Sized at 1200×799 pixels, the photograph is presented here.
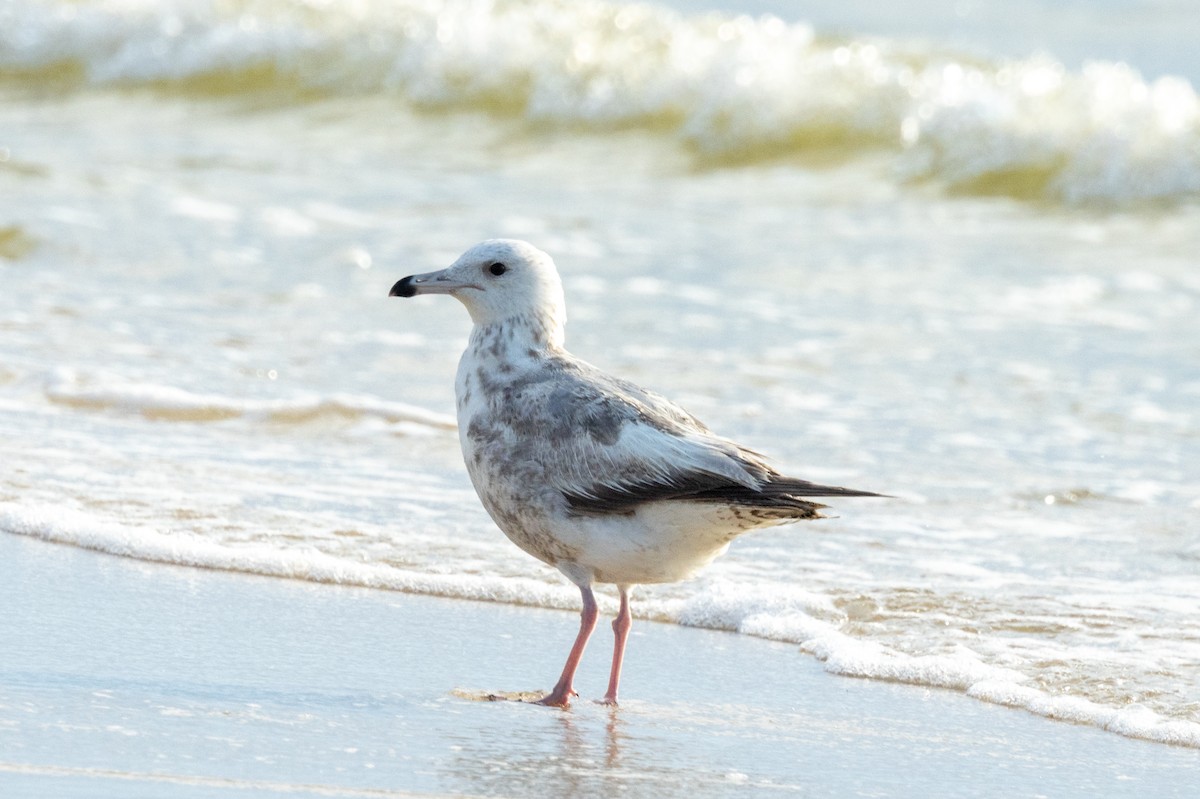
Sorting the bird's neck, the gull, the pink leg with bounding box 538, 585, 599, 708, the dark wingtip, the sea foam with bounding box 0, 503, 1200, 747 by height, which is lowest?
the pink leg with bounding box 538, 585, 599, 708

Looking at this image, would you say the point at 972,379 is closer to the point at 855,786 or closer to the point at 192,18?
the point at 855,786

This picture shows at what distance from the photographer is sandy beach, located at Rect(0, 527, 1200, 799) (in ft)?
12.3

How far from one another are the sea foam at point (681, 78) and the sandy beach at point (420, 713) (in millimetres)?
8344

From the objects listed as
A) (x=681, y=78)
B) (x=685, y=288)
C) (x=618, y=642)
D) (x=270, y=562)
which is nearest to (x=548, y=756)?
(x=618, y=642)

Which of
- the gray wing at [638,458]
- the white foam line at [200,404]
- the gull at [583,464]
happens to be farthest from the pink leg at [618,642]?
the white foam line at [200,404]

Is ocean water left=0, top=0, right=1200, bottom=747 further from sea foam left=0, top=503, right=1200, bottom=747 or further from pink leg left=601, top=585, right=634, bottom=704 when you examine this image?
pink leg left=601, top=585, right=634, bottom=704

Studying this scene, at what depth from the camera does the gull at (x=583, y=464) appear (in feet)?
14.3

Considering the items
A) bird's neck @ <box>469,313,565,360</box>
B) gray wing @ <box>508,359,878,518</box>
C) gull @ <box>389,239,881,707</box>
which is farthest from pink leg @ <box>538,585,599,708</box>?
bird's neck @ <box>469,313,565,360</box>

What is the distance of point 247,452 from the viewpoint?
22.7 feet

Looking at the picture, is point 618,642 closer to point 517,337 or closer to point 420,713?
point 420,713

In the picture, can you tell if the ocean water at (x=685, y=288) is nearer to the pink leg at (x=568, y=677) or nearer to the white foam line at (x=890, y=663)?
the white foam line at (x=890, y=663)

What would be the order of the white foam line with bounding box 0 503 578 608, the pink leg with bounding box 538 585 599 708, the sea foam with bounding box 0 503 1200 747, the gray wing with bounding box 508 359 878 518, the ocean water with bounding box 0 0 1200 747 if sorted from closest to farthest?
the gray wing with bounding box 508 359 878 518 < the pink leg with bounding box 538 585 599 708 < the sea foam with bounding box 0 503 1200 747 < the white foam line with bounding box 0 503 578 608 < the ocean water with bounding box 0 0 1200 747

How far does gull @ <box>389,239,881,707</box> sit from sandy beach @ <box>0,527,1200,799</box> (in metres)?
0.34

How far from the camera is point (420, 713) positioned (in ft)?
14.0
